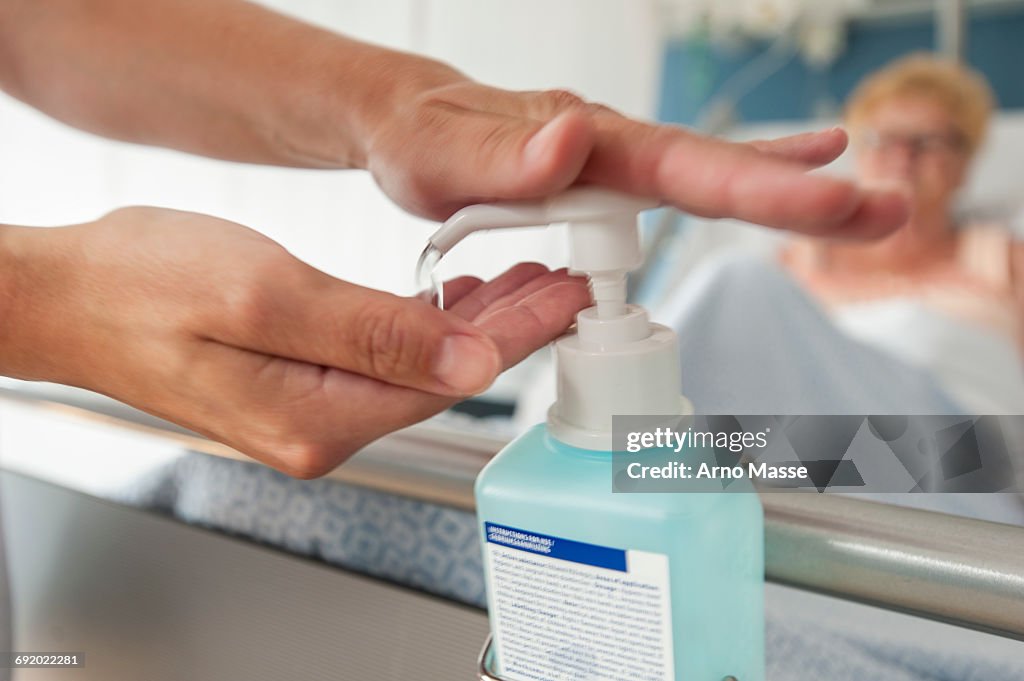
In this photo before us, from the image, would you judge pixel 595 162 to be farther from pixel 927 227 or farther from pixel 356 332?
pixel 927 227

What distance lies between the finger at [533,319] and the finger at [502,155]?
5cm

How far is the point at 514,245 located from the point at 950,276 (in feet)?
3.08

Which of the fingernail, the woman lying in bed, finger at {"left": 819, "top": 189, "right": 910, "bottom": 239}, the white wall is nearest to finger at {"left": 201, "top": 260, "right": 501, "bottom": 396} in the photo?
the fingernail

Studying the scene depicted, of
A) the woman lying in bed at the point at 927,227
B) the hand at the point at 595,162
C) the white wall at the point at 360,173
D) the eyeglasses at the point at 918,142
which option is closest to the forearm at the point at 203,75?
the hand at the point at 595,162

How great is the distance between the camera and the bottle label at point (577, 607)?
0.29 metres

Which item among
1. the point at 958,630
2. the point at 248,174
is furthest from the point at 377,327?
the point at 248,174

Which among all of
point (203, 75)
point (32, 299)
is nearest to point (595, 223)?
point (32, 299)

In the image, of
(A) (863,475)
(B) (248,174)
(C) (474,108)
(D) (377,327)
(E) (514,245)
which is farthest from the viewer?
(E) (514,245)

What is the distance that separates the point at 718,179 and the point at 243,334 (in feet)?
0.56

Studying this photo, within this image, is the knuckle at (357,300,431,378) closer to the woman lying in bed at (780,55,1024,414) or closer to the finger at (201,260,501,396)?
the finger at (201,260,501,396)

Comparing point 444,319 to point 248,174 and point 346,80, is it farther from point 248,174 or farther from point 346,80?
point 248,174

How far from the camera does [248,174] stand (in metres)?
1.49

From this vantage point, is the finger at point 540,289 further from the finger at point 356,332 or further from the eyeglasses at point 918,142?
the eyeglasses at point 918,142

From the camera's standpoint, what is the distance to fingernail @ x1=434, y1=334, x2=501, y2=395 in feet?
0.84
